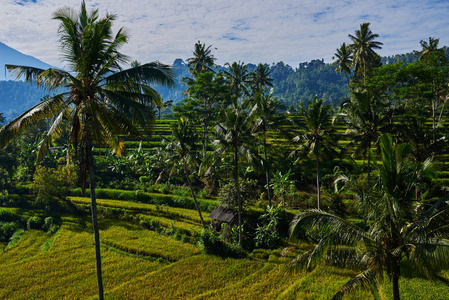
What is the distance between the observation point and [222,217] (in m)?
18.9

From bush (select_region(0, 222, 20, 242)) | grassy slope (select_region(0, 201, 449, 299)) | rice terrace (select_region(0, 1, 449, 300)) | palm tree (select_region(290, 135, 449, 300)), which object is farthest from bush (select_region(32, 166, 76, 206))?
palm tree (select_region(290, 135, 449, 300))

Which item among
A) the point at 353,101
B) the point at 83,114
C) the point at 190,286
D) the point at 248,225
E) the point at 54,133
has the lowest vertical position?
the point at 190,286

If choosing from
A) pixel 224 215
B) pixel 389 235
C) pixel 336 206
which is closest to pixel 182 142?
pixel 224 215

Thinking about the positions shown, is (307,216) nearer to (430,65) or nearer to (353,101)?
(353,101)

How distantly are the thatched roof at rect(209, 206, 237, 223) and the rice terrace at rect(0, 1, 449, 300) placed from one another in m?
0.16

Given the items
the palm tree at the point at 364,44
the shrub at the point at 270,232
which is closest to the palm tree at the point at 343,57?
the palm tree at the point at 364,44

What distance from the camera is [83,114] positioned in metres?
8.84

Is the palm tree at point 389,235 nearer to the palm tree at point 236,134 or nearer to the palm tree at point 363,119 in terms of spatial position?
the palm tree at point 236,134

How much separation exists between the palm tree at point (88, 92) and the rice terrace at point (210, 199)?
47mm

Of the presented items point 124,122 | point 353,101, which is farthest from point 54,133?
point 353,101

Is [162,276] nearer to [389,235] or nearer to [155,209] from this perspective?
[155,209]

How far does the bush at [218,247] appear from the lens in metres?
16.7

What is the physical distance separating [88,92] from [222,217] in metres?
12.5

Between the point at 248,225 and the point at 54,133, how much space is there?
45.5ft
